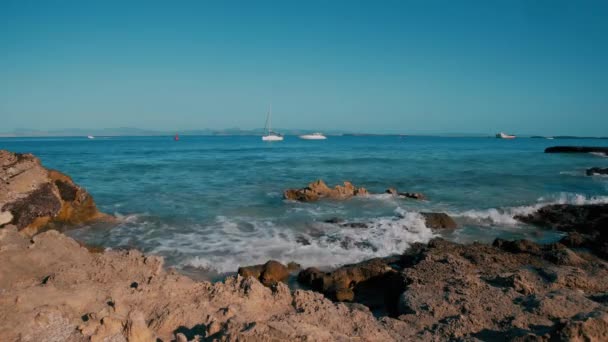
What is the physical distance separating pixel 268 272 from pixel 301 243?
8.58ft

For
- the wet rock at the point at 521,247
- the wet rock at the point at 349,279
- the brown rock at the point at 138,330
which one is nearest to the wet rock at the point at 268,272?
the wet rock at the point at 349,279

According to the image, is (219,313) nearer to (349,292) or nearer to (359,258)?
(349,292)

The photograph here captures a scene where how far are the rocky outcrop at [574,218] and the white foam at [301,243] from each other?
12.2ft

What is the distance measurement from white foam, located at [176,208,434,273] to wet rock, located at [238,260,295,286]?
2.89 ft

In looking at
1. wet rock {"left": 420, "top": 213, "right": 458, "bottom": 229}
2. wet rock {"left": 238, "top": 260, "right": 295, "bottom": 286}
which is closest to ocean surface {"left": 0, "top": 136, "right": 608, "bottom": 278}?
wet rock {"left": 420, "top": 213, "right": 458, "bottom": 229}

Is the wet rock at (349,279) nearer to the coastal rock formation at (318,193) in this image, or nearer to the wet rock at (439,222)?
the wet rock at (439,222)

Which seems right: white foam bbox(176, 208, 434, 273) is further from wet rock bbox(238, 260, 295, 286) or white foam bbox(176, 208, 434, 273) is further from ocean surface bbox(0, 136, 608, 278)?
wet rock bbox(238, 260, 295, 286)

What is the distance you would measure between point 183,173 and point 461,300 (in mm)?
22984

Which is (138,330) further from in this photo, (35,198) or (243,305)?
(35,198)

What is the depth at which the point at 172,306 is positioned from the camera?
360 centimetres

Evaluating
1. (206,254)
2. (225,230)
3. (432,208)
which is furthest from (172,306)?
(432,208)

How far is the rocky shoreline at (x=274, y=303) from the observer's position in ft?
10.2

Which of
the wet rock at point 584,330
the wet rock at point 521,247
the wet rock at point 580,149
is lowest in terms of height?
the wet rock at point 521,247

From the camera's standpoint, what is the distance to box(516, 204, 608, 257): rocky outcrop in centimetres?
1024
